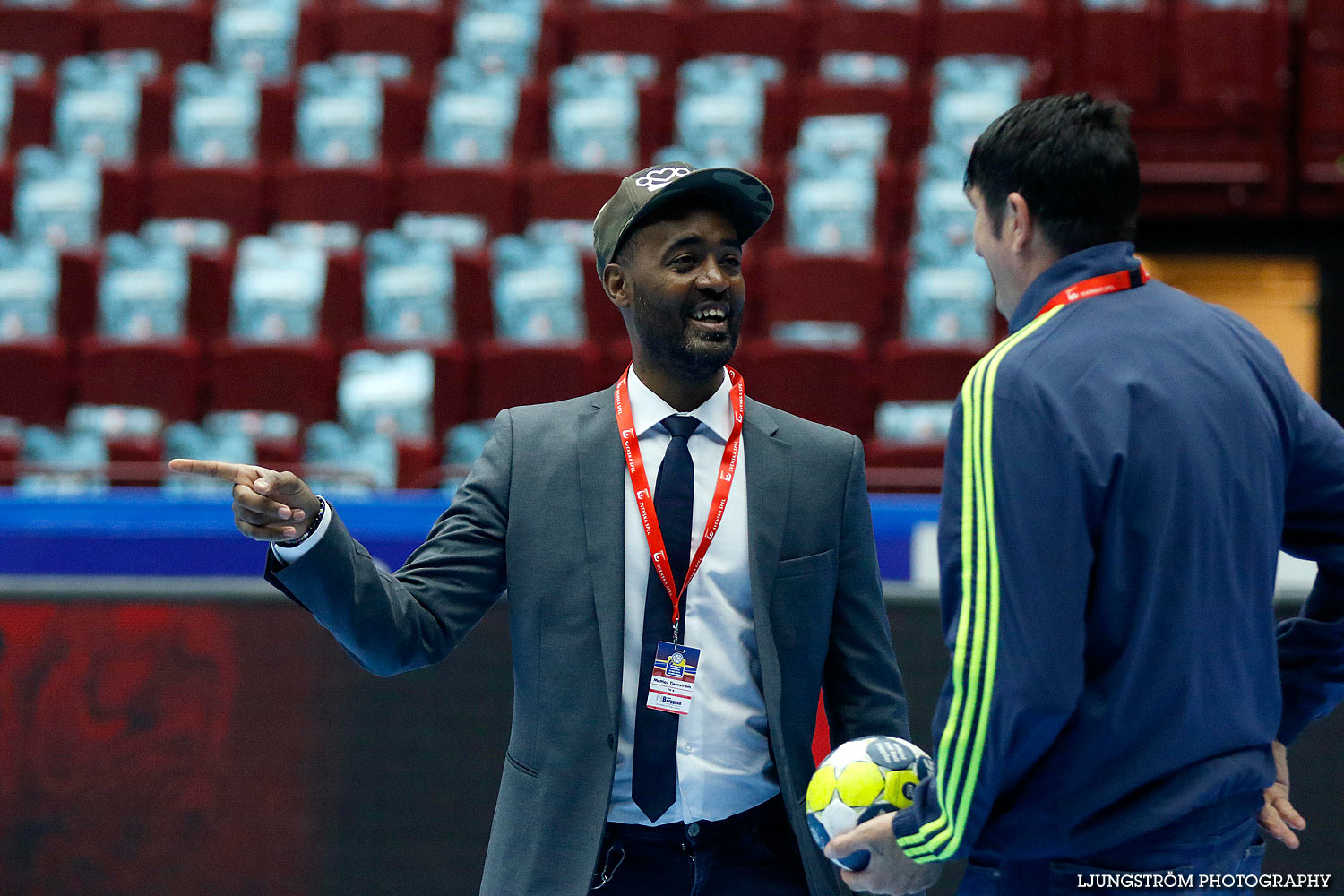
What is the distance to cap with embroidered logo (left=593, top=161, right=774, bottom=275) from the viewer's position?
6.39 ft

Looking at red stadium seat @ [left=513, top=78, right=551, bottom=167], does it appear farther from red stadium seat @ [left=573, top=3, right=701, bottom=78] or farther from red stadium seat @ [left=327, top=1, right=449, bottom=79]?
red stadium seat @ [left=327, top=1, right=449, bottom=79]

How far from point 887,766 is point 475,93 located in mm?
6846

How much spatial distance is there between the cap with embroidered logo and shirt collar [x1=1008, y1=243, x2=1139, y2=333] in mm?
453

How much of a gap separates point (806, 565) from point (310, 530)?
2.16 feet

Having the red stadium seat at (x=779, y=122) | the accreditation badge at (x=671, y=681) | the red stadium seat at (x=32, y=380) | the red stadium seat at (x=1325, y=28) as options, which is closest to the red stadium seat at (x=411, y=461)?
the red stadium seat at (x=32, y=380)

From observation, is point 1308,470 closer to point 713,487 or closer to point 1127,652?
point 1127,652

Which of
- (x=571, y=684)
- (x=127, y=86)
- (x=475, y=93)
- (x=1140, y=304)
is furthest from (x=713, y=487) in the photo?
(x=127, y=86)

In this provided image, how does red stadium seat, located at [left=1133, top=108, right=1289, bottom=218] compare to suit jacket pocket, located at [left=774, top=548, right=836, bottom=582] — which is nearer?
suit jacket pocket, located at [left=774, top=548, right=836, bottom=582]

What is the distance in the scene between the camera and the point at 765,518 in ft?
6.37

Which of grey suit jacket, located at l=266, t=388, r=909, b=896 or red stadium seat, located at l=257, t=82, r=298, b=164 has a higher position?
red stadium seat, located at l=257, t=82, r=298, b=164

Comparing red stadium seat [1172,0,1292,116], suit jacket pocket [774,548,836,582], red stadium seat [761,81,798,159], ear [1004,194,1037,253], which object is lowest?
suit jacket pocket [774,548,836,582]

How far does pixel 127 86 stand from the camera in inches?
327

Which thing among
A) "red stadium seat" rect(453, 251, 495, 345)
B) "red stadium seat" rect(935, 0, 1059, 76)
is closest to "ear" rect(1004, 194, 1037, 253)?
"red stadium seat" rect(453, 251, 495, 345)

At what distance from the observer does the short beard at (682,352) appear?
197 centimetres
